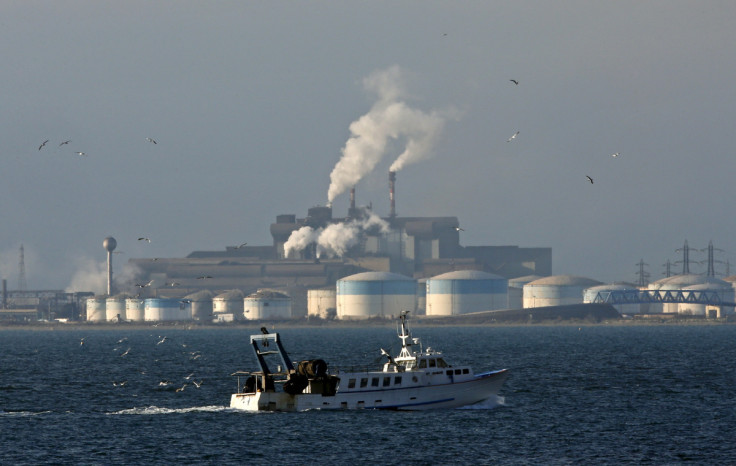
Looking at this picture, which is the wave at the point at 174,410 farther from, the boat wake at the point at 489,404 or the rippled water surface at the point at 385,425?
the boat wake at the point at 489,404

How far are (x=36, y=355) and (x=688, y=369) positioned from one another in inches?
4225

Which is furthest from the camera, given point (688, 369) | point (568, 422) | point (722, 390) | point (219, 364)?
point (219, 364)

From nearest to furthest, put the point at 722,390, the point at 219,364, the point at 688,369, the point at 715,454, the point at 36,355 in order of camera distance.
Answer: the point at 715,454, the point at 722,390, the point at 688,369, the point at 219,364, the point at 36,355

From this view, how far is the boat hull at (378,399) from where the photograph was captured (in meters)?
85.3

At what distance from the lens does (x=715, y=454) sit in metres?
67.6

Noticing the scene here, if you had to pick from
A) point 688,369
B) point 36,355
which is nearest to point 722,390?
point 688,369

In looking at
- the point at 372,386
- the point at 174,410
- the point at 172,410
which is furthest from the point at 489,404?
the point at 172,410

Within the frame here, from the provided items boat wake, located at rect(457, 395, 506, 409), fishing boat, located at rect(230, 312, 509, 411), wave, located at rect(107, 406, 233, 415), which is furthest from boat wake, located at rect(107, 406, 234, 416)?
boat wake, located at rect(457, 395, 506, 409)

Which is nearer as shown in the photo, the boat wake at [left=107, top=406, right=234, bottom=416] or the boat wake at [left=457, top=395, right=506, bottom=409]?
the boat wake at [left=457, top=395, right=506, bottom=409]

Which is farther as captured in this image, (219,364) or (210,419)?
(219,364)

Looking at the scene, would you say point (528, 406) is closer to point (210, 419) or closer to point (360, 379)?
point (360, 379)

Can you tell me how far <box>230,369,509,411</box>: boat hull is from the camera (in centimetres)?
8531

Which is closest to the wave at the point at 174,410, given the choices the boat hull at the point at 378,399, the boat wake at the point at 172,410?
the boat wake at the point at 172,410

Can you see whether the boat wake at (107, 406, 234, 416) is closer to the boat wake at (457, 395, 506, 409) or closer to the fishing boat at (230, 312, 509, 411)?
the fishing boat at (230, 312, 509, 411)
